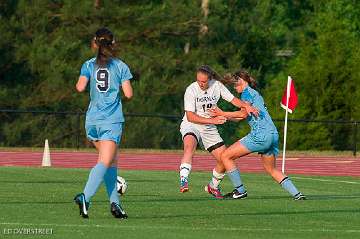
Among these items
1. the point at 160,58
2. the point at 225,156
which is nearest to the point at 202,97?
the point at 225,156

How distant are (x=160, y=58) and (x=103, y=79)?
150ft

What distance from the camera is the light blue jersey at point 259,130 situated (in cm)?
1881

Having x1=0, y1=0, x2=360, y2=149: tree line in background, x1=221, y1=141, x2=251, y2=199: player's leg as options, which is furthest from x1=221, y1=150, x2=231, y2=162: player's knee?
x1=0, y1=0, x2=360, y2=149: tree line in background

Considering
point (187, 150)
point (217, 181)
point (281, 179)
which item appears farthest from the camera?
point (187, 150)

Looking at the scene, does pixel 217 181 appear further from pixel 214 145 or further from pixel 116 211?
pixel 116 211

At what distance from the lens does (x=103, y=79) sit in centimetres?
1496

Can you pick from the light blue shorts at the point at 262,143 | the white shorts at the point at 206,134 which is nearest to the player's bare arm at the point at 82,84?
the light blue shorts at the point at 262,143

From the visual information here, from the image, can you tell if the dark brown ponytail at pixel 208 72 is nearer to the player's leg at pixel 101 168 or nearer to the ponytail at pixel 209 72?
the ponytail at pixel 209 72

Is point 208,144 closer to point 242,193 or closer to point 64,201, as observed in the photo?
point 242,193

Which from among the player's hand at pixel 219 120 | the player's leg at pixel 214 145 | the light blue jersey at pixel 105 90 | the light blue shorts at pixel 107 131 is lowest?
the player's leg at pixel 214 145

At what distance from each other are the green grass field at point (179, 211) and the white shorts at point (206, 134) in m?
0.78

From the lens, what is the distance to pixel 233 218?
15.5 metres

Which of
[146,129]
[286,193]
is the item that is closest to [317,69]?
[146,129]

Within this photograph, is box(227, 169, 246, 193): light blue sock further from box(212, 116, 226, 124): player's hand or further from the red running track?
the red running track
